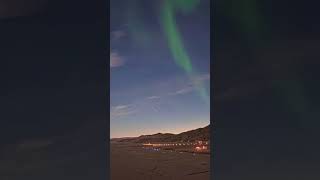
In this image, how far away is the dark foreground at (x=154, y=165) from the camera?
308cm

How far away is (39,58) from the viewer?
2.66 meters

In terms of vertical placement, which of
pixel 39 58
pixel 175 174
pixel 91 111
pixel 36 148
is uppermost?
pixel 39 58

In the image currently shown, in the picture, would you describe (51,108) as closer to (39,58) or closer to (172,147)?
(39,58)

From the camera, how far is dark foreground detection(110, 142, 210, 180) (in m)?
3.08

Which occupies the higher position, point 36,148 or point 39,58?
point 39,58

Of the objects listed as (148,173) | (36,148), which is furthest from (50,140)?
(148,173)

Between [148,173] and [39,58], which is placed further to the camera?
[148,173]

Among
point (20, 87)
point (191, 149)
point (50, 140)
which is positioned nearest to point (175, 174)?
point (191, 149)

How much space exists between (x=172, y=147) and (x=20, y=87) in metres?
1.68

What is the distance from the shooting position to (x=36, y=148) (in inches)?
104

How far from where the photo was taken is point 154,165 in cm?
349

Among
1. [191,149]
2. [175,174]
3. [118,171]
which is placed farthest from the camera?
[191,149]

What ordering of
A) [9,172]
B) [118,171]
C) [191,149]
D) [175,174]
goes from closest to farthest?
[9,172]
[118,171]
[175,174]
[191,149]

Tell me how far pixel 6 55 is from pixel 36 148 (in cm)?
65
